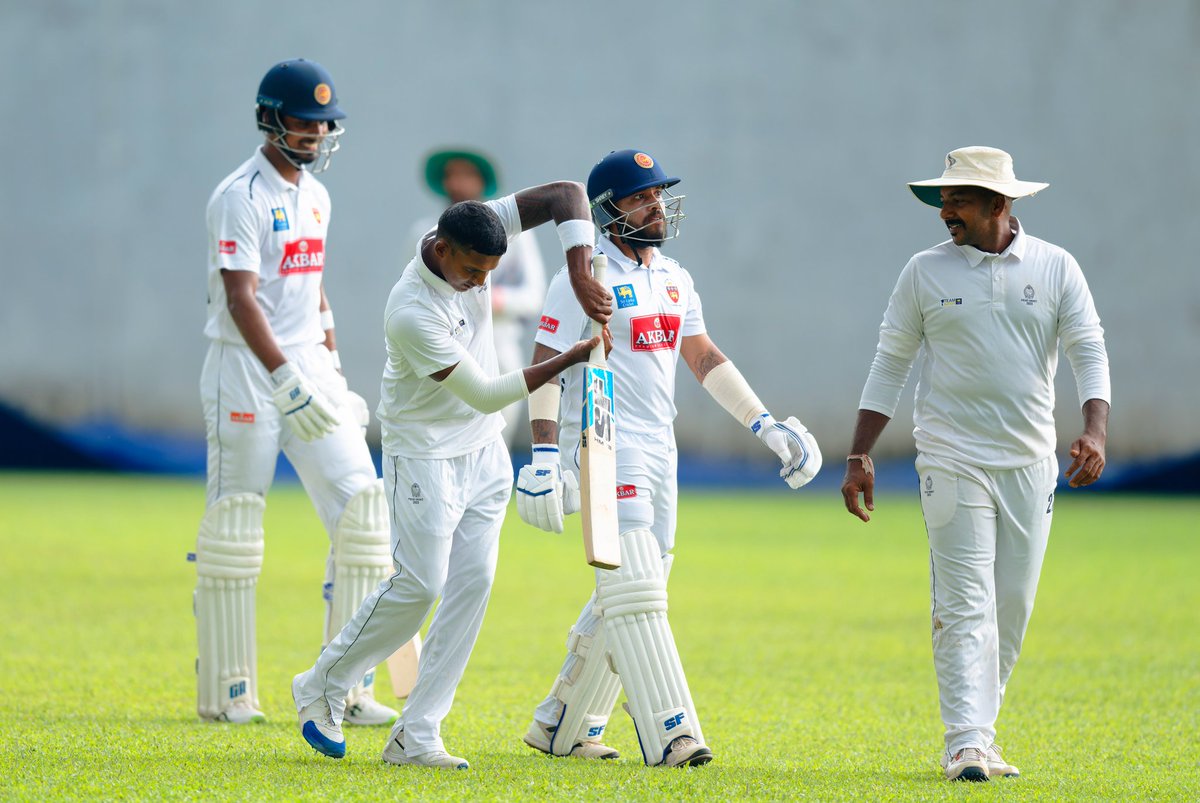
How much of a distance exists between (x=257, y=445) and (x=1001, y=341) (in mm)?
2263

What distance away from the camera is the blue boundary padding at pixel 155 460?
43.7 feet

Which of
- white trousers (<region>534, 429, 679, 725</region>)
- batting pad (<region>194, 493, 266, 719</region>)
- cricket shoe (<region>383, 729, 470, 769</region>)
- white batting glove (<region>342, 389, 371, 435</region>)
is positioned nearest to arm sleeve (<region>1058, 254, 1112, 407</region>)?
white trousers (<region>534, 429, 679, 725</region>)

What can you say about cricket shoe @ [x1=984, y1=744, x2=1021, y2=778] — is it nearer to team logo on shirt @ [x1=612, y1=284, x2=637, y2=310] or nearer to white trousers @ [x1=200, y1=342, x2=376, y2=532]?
team logo on shirt @ [x1=612, y1=284, x2=637, y2=310]

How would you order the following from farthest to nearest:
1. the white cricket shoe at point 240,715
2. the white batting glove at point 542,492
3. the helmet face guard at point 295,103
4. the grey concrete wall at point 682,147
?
the grey concrete wall at point 682,147 < the helmet face guard at point 295,103 < the white cricket shoe at point 240,715 < the white batting glove at point 542,492

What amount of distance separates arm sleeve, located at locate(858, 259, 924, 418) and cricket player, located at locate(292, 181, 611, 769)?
826mm

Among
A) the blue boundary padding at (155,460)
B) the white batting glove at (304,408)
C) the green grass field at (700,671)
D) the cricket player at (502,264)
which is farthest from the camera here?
the blue boundary padding at (155,460)

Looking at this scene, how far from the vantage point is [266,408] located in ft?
15.4

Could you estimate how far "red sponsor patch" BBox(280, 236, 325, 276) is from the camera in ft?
15.6

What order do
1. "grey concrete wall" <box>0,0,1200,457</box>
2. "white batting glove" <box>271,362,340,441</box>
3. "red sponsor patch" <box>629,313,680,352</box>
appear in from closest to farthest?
"red sponsor patch" <box>629,313,680,352</box> < "white batting glove" <box>271,362,340,441</box> < "grey concrete wall" <box>0,0,1200,457</box>

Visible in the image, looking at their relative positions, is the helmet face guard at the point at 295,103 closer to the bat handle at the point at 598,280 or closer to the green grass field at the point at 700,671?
the bat handle at the point at 598,280

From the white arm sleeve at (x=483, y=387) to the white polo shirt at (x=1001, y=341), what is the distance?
1055 mm

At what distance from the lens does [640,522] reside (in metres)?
3.91

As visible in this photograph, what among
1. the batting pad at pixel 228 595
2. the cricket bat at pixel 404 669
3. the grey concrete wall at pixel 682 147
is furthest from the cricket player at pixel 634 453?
the grey concrete wall at pixel 682 147

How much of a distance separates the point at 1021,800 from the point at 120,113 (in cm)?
1180
